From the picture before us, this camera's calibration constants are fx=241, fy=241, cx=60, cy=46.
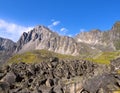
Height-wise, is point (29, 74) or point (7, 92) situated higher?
point (29, 74)

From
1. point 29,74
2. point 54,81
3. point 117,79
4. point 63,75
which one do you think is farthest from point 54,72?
point 117,79

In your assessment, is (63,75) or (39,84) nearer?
(39,84)

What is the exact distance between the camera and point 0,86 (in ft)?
295

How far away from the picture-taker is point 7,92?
293ft

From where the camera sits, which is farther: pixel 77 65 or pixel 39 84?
pixel 77 65

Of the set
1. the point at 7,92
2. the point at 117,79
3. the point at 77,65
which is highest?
the point at 77,65

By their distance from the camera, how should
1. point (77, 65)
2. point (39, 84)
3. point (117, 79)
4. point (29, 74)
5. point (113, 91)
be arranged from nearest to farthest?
point (113, 91)
point (117, 79)
point (39, 84)
point (29, 74)
point (77, 65)

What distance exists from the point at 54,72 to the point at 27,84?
36137 millimetres

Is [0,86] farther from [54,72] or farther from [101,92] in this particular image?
[54,72]

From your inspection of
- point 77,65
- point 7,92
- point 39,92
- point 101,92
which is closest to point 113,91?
point 101,92

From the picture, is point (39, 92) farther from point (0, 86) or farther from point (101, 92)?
point (101, 92)

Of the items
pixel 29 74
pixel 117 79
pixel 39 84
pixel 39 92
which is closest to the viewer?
pixel 117 79

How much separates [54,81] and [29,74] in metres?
34.4

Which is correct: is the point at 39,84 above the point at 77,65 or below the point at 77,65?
below
